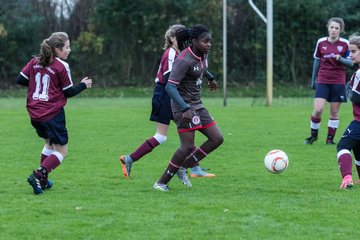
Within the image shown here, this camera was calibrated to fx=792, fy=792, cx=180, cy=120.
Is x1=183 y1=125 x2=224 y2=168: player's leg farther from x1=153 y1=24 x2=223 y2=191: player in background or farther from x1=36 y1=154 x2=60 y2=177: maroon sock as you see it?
x1=36 y1=154 x2=60 y2=177: maroon sock

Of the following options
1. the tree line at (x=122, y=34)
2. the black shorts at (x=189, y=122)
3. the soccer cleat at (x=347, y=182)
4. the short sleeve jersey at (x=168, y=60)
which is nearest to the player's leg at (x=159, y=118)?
the short sleeve jersey at (x=168, y=60)

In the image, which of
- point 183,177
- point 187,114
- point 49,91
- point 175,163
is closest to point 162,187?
point 175,163

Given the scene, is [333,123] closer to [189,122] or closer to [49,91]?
[189,122]

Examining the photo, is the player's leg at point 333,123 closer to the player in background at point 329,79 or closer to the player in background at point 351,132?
the player in background at point 329,79

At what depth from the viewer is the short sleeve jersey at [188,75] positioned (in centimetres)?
753

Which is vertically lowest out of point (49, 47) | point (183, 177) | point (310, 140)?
point (310, 140)

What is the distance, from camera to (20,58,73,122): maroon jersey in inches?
302

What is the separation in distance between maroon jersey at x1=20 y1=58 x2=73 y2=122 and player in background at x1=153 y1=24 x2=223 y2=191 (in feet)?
3.51

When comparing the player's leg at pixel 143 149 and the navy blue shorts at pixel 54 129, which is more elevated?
the navy blue shorts at pixel 54 129

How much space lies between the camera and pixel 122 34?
103ft

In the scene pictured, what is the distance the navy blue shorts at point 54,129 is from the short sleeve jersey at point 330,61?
19.2 ft

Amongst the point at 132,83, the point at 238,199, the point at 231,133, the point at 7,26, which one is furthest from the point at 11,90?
the point at 238,199

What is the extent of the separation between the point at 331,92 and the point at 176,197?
5.87 metres

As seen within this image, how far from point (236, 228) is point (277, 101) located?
19808 millimetres
